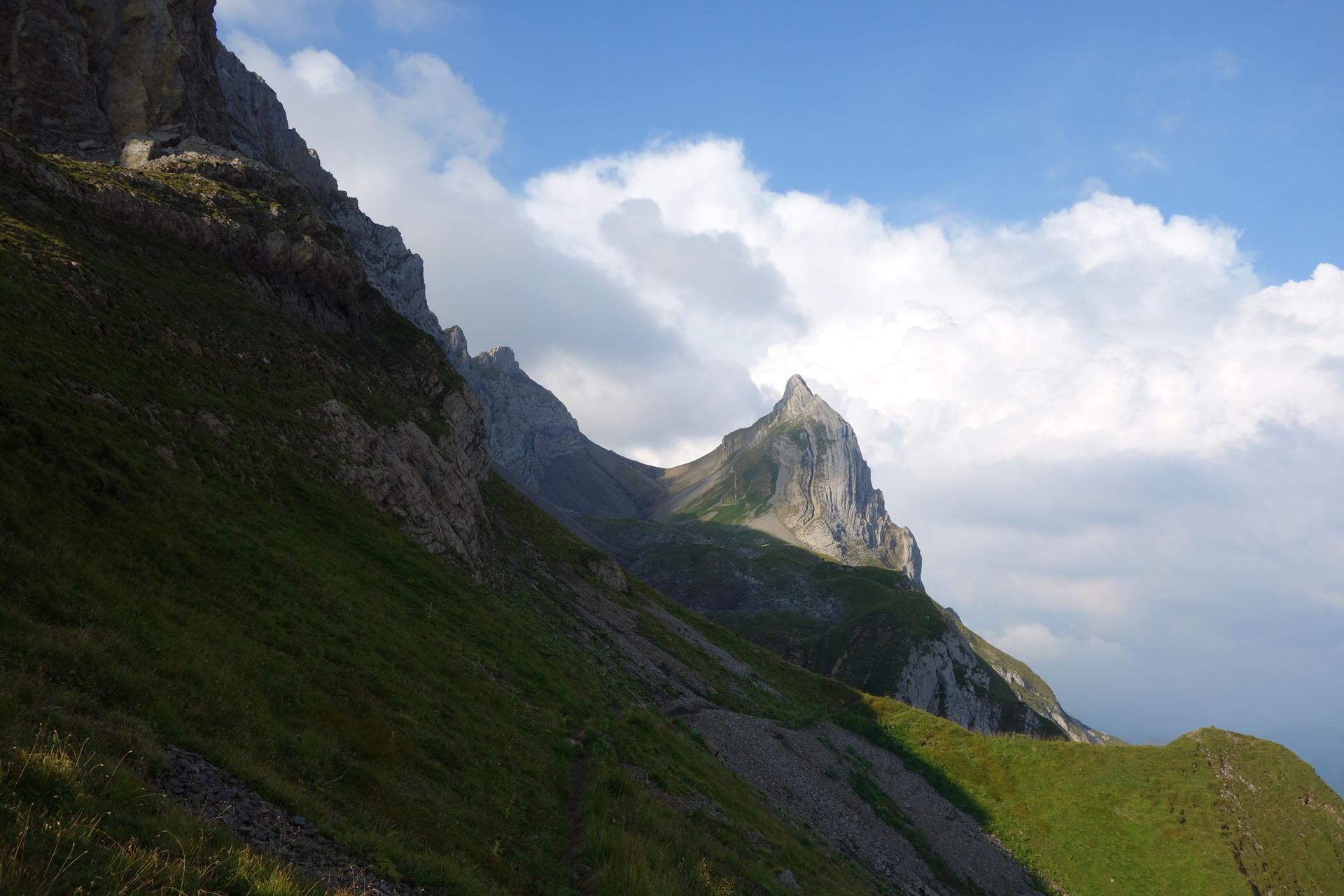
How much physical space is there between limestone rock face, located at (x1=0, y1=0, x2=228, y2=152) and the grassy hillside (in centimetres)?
2579

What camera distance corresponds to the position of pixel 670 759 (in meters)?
32.3

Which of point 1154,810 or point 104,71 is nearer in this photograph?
point 1154,810

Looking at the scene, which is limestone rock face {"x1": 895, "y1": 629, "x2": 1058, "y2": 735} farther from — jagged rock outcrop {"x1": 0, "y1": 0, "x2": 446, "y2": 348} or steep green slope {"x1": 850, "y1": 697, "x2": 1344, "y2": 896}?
jagged rock outcrop {"x1": 0, "y1": 0, "x2": 446, "y2": 348}

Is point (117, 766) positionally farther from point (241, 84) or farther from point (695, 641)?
point (241, 84)

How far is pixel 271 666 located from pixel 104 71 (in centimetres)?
8600

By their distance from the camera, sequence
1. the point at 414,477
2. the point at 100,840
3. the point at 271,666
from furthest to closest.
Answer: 1. the point at 414,477
2. the point at 271,666
3. the point at 100,840

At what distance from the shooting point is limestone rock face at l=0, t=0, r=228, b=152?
198ft

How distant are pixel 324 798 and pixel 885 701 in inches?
3138

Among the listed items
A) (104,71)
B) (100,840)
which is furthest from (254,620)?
(104,71)

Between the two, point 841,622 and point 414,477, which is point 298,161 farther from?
point 841,622

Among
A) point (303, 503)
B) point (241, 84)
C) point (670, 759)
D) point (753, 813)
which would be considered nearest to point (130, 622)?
point (303, 503)

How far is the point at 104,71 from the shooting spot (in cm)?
6975

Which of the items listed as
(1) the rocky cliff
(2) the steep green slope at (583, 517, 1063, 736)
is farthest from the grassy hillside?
(2) the steep green slope at (583, 517, 1063, 736)

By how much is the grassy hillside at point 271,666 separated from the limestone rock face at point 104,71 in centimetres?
2579
